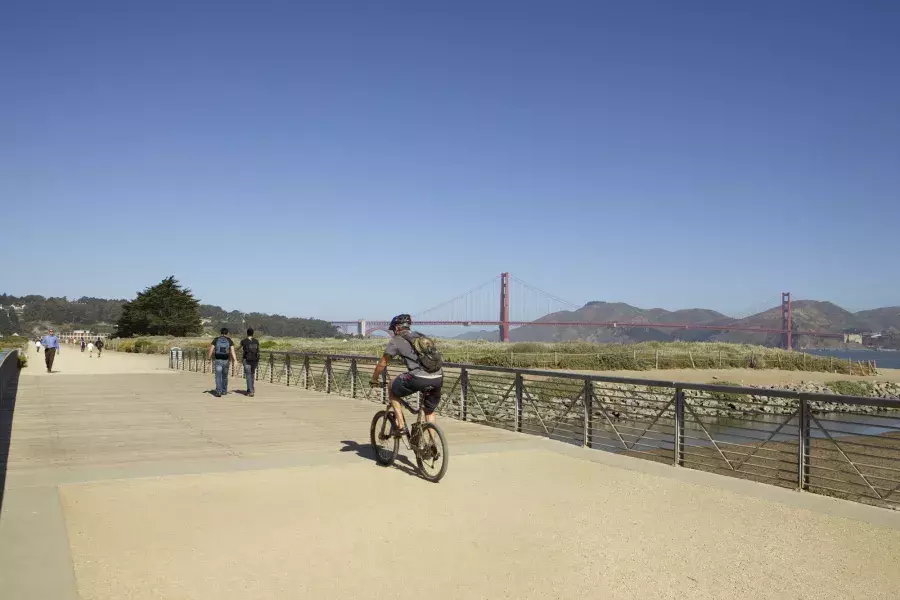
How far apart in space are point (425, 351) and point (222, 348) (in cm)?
1153

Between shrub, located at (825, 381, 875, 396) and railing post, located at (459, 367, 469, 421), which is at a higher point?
railing post, located at (459, 367, 469, 421)

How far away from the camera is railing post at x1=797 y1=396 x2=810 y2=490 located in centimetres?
775

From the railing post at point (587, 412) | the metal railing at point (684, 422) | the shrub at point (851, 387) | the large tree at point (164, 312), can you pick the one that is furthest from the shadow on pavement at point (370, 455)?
the large tree at point (164, 312)

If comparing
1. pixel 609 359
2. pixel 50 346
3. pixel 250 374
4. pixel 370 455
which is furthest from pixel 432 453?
pixel 609 359

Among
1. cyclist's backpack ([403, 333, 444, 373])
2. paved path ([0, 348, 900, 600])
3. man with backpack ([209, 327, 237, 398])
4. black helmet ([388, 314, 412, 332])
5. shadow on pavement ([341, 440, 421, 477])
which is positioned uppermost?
black helmet ([388, 314, 412, 332])

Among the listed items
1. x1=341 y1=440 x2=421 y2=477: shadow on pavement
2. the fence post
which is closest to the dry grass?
x1=341 y1=440 x2=421 y2=477: shadow on pavement

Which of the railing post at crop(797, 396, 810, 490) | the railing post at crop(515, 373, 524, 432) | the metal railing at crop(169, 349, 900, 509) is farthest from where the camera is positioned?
the railing post at crop(515, 373, 524, 432)

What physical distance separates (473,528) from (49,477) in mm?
4728

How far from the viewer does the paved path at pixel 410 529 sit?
15.9ft

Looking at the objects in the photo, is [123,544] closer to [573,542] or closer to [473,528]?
[473,528]

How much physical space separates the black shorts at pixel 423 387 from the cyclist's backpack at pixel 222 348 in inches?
435

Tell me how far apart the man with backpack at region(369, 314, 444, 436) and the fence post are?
2.95 m

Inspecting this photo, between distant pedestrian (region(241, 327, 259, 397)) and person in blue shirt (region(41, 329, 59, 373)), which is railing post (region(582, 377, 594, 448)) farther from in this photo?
person in blue shirt (region(41, 329, 59, 373))

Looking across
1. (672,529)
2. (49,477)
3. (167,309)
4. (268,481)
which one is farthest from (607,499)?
(167,309)
